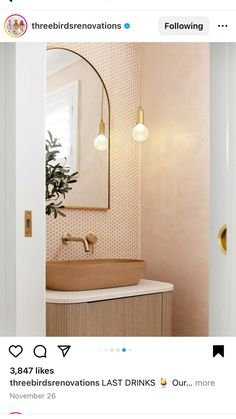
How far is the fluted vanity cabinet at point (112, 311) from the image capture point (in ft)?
4.49

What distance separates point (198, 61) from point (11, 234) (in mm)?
1469

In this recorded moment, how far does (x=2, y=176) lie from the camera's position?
32.3 inches

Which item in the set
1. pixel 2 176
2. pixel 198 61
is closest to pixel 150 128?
pixel 198 61

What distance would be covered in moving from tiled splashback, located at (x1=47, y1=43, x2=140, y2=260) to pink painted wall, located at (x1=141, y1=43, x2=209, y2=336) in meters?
0.05

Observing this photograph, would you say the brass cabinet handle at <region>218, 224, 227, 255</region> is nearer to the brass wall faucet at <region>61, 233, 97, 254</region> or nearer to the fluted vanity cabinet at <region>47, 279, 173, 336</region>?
the fluted vanity cabinet at <region>47, 279, 173, 336</region>

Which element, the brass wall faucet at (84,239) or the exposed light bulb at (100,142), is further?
the exposed light bulb at (100,142)

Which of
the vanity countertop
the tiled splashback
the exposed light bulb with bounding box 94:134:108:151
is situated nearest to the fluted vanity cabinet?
the vanity countertop

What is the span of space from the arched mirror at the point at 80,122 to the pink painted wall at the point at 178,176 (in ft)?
0.88

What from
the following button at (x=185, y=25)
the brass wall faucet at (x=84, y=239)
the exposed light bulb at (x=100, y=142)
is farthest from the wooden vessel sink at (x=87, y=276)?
the following button at (x=185, y=25)

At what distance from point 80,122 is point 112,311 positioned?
931 millimetres

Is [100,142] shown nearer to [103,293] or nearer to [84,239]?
[84,239]

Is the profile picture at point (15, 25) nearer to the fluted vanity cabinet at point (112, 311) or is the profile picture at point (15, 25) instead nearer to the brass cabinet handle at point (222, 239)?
the brass cabinet handle at point (222, 239)
